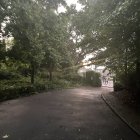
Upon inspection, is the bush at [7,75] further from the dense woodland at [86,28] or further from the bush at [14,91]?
the bush at [14,91]

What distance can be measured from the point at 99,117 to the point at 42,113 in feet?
9.94

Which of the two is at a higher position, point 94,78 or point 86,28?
point 86,28

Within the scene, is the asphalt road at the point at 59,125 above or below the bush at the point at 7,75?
below

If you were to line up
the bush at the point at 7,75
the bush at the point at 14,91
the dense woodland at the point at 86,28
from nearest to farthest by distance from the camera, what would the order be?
the dense woodland at the point at 86,28
the bush at the point at 14,91
the bush at the point at 7,75

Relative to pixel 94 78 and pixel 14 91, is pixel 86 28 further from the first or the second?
pixel 94 78

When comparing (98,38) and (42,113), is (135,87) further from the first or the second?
(42,113)

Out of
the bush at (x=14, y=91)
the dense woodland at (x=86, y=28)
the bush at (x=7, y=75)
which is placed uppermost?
the dense woodland at (x=86, y=28)

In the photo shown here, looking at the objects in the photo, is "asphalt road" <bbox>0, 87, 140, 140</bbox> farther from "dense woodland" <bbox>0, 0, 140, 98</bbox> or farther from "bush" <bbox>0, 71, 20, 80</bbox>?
"bush" <bbox>0, 71, 20, 80</bbox>

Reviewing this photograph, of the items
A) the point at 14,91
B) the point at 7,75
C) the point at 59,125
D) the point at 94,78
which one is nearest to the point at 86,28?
the point at 59,125

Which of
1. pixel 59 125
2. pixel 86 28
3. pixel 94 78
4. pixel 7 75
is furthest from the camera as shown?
pixel 94 78

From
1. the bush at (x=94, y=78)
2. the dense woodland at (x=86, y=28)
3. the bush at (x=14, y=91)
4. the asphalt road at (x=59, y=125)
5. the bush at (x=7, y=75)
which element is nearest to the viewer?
the asphalt road at (x=59, y=125)

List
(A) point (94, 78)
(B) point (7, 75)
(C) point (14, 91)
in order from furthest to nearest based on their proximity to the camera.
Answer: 1. (A) point (94, 78)
2. (B) point (7, 75)
3. (C) point (14, 91)

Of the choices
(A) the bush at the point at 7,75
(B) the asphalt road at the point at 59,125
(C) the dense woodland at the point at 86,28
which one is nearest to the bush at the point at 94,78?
(A) the bush at the point at 7,75

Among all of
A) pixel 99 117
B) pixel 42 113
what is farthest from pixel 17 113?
pixel 99 117
